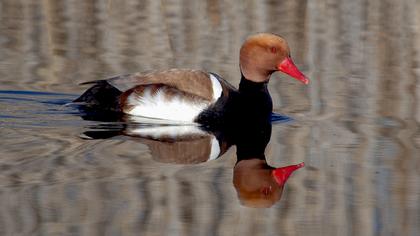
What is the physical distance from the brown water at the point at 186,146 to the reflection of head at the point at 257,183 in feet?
0.22

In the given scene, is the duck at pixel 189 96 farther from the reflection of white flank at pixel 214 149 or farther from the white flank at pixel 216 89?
the reflection of white flank at pixel 214 149

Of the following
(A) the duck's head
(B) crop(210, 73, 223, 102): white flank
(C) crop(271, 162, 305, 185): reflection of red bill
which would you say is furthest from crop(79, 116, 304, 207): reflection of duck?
(A) the duck's head

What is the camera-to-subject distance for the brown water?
544 centimetres

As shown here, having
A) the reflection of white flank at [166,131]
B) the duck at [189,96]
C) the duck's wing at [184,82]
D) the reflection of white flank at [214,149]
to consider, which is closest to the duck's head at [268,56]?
the duck at [189,96]

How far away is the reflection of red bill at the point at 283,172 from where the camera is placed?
20.7 feet

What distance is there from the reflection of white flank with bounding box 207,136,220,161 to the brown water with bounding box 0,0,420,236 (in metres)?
0.10

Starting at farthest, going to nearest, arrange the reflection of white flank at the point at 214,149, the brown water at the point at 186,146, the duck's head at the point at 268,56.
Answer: the duck's head at the point at 268,56
the reflection of white flank at the point at 214,149
the brown water at the point at 186,146

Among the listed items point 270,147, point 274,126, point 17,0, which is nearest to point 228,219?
point 270,147

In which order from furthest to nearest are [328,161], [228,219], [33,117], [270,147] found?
[33,117] → [270,147] → [328,161] → [228,219]

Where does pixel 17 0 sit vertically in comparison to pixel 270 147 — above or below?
above

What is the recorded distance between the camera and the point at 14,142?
277 inches

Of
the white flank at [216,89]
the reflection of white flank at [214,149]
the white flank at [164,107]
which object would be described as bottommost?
the reflection of white flank at [214,149]

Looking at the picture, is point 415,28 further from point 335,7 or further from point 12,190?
point 12,190

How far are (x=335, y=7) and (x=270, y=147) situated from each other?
6.27 m
